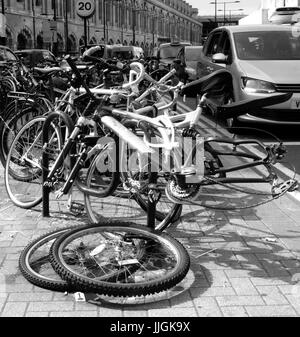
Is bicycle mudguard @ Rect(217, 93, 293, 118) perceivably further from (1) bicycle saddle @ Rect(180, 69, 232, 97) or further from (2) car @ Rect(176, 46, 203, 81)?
(2) car @ Rect(176, 46, 203, 81)

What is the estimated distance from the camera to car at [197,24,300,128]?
8.27m

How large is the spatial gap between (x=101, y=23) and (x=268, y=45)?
6836 centimetres

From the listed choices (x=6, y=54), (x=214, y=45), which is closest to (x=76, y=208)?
(x=214, y=45)

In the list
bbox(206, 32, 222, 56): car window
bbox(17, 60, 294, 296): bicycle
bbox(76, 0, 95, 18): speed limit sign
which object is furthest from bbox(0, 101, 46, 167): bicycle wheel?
bbox(76, 0, 95, 18): speed limit sign

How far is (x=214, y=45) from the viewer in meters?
11.4

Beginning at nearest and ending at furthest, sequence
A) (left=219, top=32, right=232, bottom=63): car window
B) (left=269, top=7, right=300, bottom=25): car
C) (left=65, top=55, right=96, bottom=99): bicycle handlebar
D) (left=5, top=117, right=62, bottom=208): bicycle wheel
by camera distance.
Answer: (left=65, top=55, right=96, bottom=99): bicycle handlebar → (left=5, top=117, right=62, bottom=208): bicycle wheel → (left=219, top=32, right=232, bottom=63): car window → (left=269, top=7, right=300, bottom=25): car

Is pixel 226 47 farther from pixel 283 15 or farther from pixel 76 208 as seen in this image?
pixel 283 15

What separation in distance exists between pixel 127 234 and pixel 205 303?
2.60 feet

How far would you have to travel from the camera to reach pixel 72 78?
4.82 metres

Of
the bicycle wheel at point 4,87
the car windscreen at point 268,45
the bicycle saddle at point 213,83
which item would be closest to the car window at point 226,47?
the car windscreen at point 268,45

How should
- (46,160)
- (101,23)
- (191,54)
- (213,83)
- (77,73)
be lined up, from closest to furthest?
(213,83), (77,73), (46,160), (191,54), (101,23)

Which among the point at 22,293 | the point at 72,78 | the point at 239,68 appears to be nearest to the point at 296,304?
the point at 22,293

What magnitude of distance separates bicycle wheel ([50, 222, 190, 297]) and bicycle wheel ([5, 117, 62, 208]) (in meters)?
1.25

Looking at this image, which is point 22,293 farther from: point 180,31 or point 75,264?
point 180,31
